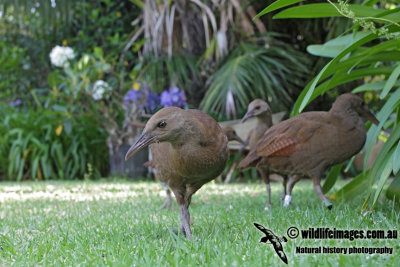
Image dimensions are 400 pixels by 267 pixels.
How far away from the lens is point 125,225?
252cm

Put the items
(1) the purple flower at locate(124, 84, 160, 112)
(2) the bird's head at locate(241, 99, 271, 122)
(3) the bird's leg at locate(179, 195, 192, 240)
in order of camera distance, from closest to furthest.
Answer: (3) the bird's leg at locate(179, 195, 192, 240), (2) the bird's head at locate(241, 99, 271, 122), (1) the purple flower at locate(124, 84, 160, 112)

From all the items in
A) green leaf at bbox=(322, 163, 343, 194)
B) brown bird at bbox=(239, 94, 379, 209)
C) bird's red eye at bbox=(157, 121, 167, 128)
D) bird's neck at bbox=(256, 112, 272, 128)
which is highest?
bird's neck at bbox=(256, 112, 272, 128)

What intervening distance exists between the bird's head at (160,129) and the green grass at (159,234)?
442 millimetres

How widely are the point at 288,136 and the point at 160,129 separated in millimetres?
1259

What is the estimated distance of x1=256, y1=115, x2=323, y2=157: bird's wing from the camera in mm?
2900

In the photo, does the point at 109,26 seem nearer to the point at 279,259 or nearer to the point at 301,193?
the point at 301,193

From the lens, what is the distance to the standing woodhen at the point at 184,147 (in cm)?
195

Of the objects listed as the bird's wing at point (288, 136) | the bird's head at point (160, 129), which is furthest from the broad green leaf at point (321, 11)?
the bird's head at point (160, 129)

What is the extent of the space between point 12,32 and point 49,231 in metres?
7.95

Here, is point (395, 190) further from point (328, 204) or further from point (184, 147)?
point (184, 147)

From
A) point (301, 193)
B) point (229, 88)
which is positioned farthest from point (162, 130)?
point (229, 88)

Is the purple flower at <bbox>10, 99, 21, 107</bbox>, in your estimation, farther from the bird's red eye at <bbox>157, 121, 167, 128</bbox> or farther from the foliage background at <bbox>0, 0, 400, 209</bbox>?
the bird's red eye at <bbox>157, 121, 167, 128</bbox>

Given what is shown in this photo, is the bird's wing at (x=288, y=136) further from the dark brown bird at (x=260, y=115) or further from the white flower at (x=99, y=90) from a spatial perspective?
the white flower at (x=99, y=90)

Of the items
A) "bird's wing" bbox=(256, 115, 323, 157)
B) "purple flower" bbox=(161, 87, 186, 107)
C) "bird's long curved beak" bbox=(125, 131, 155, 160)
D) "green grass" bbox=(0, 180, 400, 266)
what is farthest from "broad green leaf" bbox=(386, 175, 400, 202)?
"purple flower" bbox=(161, 87, 186, 107)
